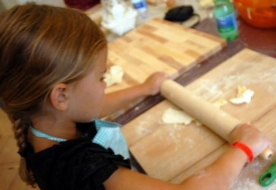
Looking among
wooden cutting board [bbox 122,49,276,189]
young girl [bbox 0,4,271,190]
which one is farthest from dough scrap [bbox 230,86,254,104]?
young girl [bbox 0,4,271,190]

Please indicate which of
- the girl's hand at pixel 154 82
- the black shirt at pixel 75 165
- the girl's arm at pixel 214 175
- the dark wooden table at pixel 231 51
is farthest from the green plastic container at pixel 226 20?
the black shirt at pixel 75 165

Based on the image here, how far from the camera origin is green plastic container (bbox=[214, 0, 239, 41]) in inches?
40.1

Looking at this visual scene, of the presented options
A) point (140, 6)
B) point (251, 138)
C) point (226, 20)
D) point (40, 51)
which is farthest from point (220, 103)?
point (140, 6)

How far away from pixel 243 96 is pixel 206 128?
0.42 feet

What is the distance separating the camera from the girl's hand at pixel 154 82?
92 centimetres

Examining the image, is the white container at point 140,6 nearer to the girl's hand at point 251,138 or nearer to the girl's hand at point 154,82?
the girl's hand at point 154,82

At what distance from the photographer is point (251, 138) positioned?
Answer: 2.12 ft

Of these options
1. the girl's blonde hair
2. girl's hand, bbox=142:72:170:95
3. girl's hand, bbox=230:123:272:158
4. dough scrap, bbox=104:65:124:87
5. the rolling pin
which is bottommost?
dough scrap, bbox=104:65:124:87

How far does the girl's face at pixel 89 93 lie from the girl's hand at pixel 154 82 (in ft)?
0.91

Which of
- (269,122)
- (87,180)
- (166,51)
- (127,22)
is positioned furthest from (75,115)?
(127,22)

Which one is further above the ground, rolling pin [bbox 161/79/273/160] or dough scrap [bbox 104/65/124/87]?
rolling pin [bbox 161/79/273/160]

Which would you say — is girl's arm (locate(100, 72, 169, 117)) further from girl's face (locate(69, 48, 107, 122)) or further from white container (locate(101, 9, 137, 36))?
white container (locate(101, 9, 137, 36))

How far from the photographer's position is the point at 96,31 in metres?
0.62

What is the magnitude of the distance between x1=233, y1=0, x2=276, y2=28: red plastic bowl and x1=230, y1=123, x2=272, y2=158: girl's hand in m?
0.46
